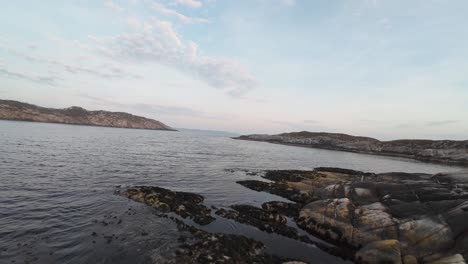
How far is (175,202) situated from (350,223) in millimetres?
13306

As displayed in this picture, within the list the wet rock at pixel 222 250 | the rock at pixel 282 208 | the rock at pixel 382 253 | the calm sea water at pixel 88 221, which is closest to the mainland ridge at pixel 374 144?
the rock at pixel 282 208

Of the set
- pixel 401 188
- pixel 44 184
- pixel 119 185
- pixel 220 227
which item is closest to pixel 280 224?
pixel 220 227

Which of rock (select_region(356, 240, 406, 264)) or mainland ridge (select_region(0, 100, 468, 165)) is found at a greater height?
mainland ridge (select_region(0, 100, 468, 165))

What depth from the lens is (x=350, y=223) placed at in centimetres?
1664

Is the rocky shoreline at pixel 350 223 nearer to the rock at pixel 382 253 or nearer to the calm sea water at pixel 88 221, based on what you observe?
the rock at pixel 382 253

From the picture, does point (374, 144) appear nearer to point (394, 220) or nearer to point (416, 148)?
point (416, 148)

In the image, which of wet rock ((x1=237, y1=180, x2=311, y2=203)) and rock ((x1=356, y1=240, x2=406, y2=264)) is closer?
rock ((x1=356, y1=240, x2=406, y2=264))

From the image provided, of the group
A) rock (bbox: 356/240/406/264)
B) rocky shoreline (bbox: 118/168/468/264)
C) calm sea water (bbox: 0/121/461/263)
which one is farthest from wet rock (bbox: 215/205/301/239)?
rock (bbox: 356/240/406/264)

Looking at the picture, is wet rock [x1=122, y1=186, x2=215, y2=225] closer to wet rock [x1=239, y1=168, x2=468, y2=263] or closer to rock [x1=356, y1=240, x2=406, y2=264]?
wet rock [x1=239, y1=168, x2=468, y2=263]

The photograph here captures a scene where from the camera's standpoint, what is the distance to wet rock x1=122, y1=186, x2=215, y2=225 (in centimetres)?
→ 1859

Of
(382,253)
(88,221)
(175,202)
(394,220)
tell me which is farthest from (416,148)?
(88,221)

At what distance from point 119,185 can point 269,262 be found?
1895cm

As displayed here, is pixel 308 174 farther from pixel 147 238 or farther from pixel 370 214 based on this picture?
pixel 147 238

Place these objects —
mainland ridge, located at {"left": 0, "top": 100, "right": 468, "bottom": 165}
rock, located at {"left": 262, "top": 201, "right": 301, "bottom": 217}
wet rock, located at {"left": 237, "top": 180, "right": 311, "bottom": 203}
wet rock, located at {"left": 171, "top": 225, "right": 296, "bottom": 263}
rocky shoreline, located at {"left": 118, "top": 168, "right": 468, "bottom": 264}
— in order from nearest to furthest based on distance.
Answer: wet rock, located at {"left": 171, "top": 225, "right": 296, "bottom": 263}
rocky shoreline, located at {"left": 118, "top": 168, "right": 468, "bottom": 264}
rock, located at {"left": 262, "top": 201, "right": 301, "bottom": 217}
wet rock, located at {"left": 237, "top": 180, "right": 311, "bottom": 203}
mainland ridge, located at {"left": 0, "top": 100, "right": 468, "bottom": 165}
